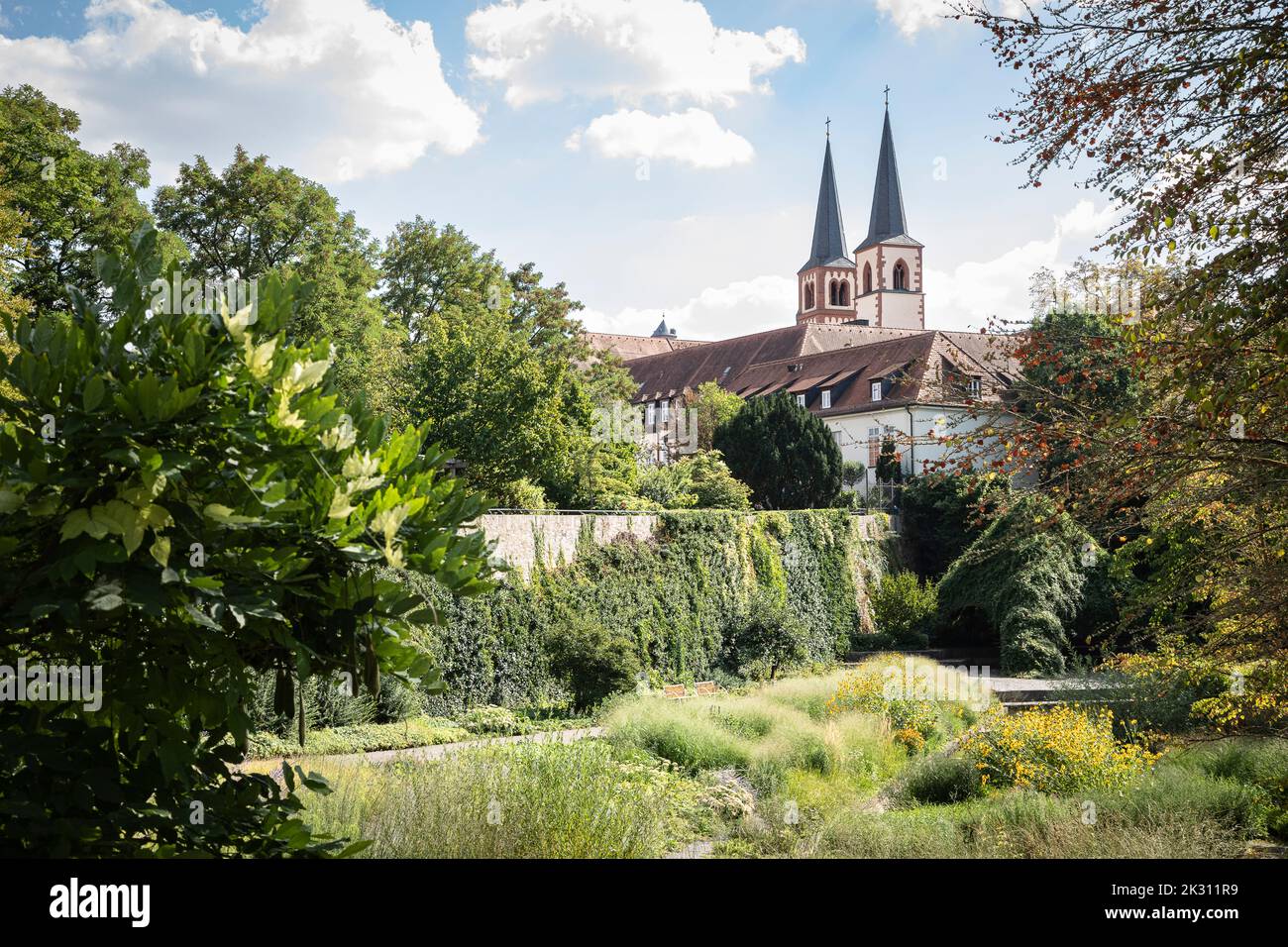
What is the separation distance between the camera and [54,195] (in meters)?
24.9

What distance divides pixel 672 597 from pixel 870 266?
191 feet

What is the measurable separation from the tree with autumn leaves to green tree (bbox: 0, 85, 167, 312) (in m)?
21.2

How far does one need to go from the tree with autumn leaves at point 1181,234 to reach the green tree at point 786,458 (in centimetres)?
2753

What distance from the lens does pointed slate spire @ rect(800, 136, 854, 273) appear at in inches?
2972

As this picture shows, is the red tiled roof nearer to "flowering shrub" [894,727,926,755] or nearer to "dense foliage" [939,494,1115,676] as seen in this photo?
"dense foliage" [939,494,1115,676]

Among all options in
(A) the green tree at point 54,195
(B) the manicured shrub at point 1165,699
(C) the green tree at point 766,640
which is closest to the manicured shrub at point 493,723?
(C) the green tree at point 766,640

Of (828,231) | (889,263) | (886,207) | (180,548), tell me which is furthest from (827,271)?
(180,548)

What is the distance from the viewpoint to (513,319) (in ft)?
112

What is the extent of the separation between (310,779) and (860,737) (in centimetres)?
1111

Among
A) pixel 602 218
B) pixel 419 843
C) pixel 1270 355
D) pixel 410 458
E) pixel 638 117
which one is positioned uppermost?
pixel 638 117

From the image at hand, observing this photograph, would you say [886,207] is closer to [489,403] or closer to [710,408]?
[710,408]

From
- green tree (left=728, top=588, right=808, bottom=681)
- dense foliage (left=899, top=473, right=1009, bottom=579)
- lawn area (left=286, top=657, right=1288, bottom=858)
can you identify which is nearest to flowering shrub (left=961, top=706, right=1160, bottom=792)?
lawn area (left=286, top=657, right=1288, bottom=858)
